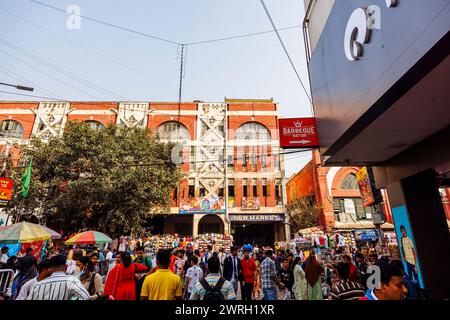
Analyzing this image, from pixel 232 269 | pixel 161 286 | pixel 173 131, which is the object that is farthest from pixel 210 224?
pixel 161 286

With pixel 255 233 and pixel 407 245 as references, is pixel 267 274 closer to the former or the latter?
pixel 407 245

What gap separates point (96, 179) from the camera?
1731 centimetres

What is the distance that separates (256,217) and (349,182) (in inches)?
424

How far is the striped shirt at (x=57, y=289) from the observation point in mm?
2979

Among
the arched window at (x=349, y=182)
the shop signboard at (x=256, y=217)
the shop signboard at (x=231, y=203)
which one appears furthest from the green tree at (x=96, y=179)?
the arched window at (x=349, y=182)

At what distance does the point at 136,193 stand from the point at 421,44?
57.8 ft

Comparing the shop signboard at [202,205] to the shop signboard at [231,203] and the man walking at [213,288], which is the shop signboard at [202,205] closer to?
the shop signboard at [231,203]

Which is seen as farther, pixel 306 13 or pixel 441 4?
pixel 306 13

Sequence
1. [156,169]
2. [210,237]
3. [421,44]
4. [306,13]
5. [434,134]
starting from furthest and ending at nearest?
[210,237]
[156,169]
[306,13]
[434,134]
[421,44]

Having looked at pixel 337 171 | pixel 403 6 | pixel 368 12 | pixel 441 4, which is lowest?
pixel 441 4

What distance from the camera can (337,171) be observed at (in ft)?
86.0

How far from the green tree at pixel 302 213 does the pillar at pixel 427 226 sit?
18.4 meters
